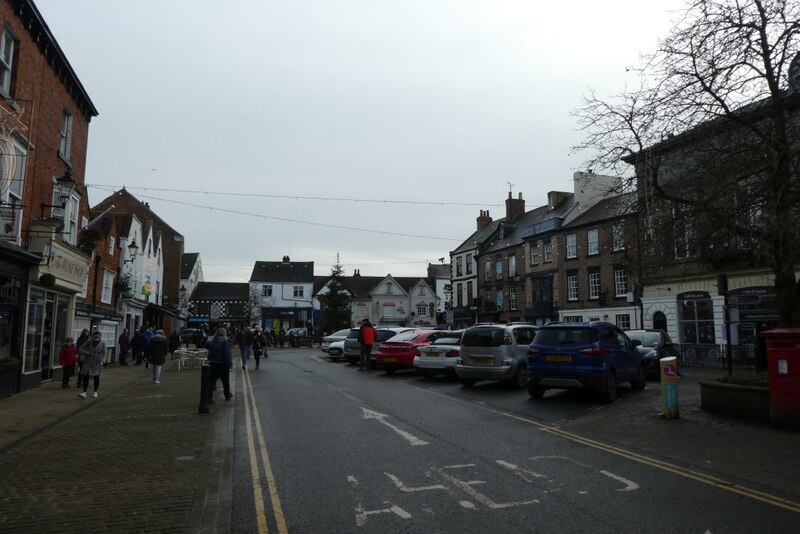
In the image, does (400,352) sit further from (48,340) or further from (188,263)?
(188,263)

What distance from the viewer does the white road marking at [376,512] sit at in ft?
16.9

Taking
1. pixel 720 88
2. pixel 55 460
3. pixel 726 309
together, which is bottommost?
pixel 55 460

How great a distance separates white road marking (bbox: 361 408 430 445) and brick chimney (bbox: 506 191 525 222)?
1698 inches

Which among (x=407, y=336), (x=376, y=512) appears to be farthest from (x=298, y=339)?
(x=376, y=512)

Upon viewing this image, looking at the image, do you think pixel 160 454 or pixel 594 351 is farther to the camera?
pixel 594 351

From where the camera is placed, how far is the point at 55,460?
7.53 metres

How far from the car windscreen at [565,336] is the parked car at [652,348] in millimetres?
5626

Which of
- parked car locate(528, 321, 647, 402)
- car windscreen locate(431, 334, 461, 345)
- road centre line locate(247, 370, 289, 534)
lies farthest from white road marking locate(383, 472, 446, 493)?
car windscreen locate(431, 334, 461, 345)

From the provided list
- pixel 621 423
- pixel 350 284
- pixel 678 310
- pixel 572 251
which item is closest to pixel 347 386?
pixel 621 423

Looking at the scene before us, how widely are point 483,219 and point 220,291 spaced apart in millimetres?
41090

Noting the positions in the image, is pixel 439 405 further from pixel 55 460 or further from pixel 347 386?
pixel 55 460

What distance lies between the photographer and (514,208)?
173 feet

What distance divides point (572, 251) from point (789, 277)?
29057 mm

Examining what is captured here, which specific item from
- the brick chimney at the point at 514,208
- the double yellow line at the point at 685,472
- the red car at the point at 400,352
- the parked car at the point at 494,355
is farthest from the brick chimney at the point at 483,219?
the double yellow line at the point at 685,472
